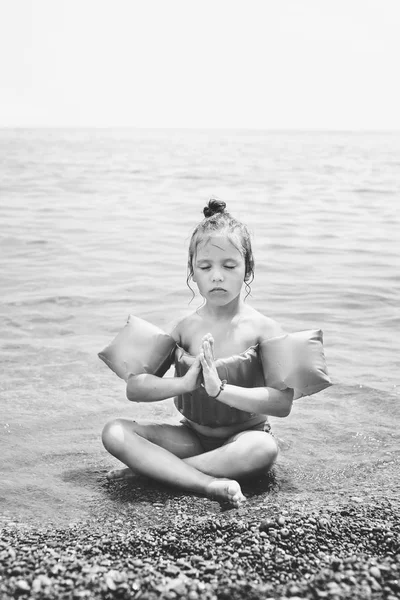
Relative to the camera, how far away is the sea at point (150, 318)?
4.57m

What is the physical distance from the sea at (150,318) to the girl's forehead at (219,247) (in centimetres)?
127

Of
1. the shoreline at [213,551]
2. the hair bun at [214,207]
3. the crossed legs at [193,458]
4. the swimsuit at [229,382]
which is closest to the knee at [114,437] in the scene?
the crossed legs at [193,458]

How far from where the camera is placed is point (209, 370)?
402cm

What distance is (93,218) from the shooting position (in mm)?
15906

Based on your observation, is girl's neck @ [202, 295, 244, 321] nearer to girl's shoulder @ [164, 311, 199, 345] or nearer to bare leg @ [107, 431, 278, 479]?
girl's shoulder @ [164, 311, 199, 345]

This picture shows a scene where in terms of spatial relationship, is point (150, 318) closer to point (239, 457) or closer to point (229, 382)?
point (229, 382)

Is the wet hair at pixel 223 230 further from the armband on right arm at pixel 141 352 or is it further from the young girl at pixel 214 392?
the armband on right arm at pixel 141 352

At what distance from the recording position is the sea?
15.0 feet

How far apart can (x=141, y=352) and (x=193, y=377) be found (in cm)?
49

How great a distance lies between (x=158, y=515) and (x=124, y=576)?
1.03m

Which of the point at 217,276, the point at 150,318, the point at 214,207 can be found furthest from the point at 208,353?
the point at 150,318

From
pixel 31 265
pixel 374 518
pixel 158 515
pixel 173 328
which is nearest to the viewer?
pixel 374 518

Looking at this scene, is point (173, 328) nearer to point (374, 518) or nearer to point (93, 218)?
point (374, 518)

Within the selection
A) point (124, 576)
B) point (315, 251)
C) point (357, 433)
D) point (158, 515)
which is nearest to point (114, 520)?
point (158, 515)
